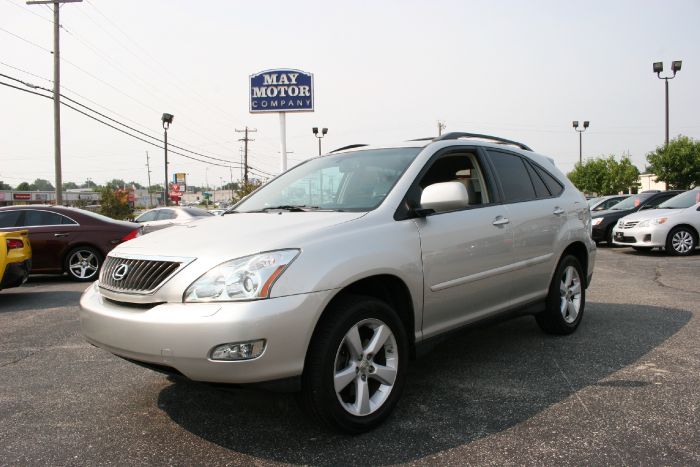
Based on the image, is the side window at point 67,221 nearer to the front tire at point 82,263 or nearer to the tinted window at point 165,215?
the front tire at point 82,263

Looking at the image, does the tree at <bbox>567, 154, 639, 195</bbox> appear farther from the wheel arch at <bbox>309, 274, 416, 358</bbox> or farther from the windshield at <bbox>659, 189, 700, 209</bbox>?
the wheel arch at <bbox>309, 274, 416, 358</bbox>

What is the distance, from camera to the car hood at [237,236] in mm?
2893

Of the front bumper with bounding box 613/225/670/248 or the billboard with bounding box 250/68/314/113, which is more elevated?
the billboard with bounding box 250/68/314/113

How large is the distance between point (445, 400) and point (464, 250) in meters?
0.99

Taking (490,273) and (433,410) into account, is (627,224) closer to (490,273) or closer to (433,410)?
(490,273)

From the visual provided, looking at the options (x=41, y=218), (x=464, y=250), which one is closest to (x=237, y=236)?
(x=464, y=250)

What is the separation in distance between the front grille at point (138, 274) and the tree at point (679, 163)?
1306 inches

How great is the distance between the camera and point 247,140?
65000 millimetres

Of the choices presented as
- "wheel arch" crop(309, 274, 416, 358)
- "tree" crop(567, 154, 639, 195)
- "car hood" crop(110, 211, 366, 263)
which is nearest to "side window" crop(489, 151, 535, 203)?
"wheel arch" crop(309, 274, 416, 358)

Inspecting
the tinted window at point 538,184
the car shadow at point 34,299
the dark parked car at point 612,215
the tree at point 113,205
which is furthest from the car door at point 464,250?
the tree at point 113,205

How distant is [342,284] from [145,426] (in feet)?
4.87

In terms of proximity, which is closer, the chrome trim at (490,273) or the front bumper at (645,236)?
the chrome trim at (490,273)

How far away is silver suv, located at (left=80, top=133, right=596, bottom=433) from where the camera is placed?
2.71 m

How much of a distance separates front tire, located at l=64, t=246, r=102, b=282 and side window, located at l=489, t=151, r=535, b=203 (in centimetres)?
786
